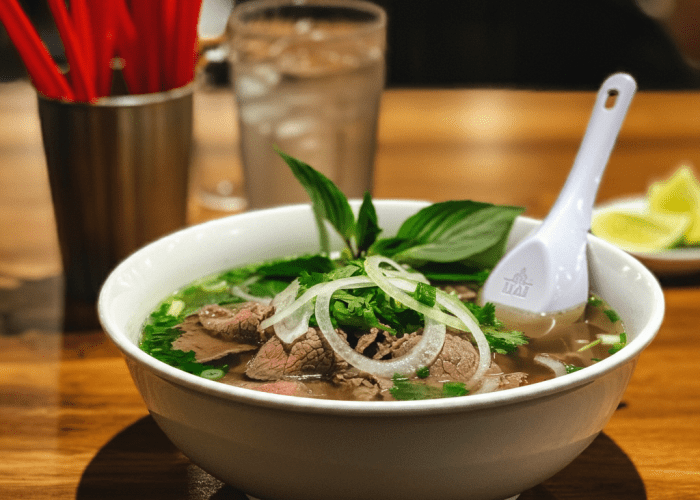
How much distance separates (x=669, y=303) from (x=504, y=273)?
1.70 feet

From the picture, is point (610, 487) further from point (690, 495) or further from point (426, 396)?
point (426, 396)

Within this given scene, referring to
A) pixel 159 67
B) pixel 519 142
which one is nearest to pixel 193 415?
pixel 159 67

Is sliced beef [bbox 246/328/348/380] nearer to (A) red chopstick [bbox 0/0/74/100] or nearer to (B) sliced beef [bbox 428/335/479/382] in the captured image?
(B) sliced beef [bbox 428/335/479/382]

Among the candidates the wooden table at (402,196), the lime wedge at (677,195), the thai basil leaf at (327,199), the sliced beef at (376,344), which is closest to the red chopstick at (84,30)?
the wooden table at (402,196)

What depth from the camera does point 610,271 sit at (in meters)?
1.11


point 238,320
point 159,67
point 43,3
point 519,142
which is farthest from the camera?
point 43,3

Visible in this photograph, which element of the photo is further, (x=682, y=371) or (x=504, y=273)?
(x=682, y=371)

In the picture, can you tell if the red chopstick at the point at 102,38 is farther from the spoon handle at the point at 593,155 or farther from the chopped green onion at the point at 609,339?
the chopped green onion at the point at 609,339

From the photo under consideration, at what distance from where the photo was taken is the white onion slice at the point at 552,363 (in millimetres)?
982

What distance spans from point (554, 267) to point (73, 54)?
89 cm

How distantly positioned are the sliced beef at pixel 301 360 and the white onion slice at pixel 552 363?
27 cm

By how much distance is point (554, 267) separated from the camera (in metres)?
1.13

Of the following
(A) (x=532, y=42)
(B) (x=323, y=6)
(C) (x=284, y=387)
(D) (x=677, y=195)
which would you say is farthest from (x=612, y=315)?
(A) (x=532, y=42)

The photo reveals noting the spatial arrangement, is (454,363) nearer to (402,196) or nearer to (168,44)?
(168,44)
